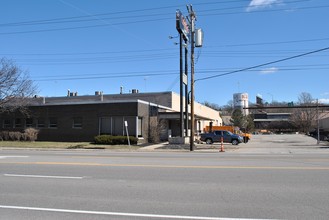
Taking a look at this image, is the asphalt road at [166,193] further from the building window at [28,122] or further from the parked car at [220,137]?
the building window at [28,122]

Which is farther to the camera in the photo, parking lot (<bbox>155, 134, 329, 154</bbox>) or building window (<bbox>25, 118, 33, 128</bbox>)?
building window (<bbox>25, 118, 33, 128</bbox>)

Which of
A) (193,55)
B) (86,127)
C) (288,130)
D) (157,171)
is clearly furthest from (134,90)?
(288,130)

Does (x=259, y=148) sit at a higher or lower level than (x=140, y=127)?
lower

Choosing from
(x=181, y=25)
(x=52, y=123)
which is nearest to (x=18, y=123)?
(x=52, y=123)

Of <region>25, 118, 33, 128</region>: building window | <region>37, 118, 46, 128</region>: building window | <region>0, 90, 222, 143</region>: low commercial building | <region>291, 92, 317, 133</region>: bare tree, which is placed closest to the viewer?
<region>0, 90, 222, 143</region>: low commercial building

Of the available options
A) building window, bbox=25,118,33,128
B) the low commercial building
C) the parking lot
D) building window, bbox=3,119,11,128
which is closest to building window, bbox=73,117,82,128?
→ the low commercial building

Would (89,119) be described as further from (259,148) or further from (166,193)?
(166,193)

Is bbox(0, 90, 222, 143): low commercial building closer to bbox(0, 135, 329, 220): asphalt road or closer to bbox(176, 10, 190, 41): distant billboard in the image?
bbox(176, 10, 190, 41): distant billboard

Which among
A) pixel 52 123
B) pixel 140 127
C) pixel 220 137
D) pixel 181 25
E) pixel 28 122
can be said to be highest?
pixel 181 25

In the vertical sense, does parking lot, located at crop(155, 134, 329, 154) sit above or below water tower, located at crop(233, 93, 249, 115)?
below

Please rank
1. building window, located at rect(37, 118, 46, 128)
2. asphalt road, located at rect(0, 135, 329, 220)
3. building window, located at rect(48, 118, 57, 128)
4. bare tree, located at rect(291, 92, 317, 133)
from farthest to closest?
bare tree, located at rect(291, 92, 317, 133) < building window, located at rect(37, 118, 46, 128) < building window, located at rect(48, 118, 57, 128) < asphalt road, located at rect(0, 135, 329, 220)

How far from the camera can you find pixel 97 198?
28.2 feet

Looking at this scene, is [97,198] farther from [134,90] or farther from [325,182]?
[134,90]

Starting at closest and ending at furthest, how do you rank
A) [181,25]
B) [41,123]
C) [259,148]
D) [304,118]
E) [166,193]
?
[166,193] < [259,148] < [181,25] < [41,123] < [304,118]
